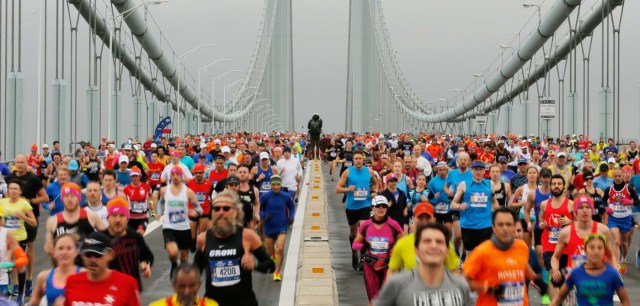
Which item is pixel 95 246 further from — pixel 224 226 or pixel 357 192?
pixel 357 192

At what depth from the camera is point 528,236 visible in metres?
13.3

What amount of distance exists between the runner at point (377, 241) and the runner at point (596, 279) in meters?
2.50

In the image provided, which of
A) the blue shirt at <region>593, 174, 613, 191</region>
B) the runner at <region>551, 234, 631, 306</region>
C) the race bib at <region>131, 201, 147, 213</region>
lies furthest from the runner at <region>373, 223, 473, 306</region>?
the blue shirt at <region>593, 174, 613, 191</region>

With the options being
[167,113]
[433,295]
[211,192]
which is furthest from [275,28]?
[433,295]

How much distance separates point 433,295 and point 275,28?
5941 inches

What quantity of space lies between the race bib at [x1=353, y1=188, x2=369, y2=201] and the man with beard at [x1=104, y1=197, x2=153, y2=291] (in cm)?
671

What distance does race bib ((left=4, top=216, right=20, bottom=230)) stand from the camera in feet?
38.9

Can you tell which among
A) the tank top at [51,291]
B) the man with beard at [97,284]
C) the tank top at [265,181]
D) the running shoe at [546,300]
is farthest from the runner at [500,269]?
the tank top at [265,181]

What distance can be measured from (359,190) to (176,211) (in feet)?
11.3

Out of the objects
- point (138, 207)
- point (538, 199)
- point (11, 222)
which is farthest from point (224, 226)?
point (138, 207)

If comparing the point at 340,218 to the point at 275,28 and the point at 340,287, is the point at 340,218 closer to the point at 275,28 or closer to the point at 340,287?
the point at 340,287

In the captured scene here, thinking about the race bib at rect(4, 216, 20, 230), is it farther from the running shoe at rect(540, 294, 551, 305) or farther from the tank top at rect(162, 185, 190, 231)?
the running shoe at rect(540, 294, 551, 305)

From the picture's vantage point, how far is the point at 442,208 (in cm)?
1542

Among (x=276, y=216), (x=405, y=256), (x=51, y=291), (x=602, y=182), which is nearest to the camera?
(x=51, y=291)
